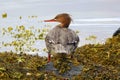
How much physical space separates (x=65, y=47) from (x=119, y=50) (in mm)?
4811

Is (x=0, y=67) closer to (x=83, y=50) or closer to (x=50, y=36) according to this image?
(x=50, y=36)

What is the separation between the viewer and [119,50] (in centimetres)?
1739

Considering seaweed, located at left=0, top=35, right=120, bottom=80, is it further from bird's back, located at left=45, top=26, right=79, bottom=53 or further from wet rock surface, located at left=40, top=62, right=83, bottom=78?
bird's back, located at left=45, top=26, right=79, bottom=53

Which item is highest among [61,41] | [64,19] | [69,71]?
[64,19]

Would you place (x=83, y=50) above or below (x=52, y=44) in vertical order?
below

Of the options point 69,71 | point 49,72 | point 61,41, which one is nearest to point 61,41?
point 61,41

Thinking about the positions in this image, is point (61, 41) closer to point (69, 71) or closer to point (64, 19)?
point (69, 71)

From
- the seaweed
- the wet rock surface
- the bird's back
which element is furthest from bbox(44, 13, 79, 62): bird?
the wet rock surface

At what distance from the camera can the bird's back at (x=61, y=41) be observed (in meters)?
13.1

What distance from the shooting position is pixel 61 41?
13180 millimetres

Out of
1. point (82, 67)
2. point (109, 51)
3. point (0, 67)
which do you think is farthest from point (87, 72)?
point (109, 51)

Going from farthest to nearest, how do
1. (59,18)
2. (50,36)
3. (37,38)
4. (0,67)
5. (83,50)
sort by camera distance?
(37,38) < (83,50) < (59,18) < (50,36) < (0,67)

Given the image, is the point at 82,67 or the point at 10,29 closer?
the point at 82,67

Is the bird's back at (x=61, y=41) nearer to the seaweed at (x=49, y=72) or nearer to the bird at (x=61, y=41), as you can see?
the bird at (x=61, y=41)
